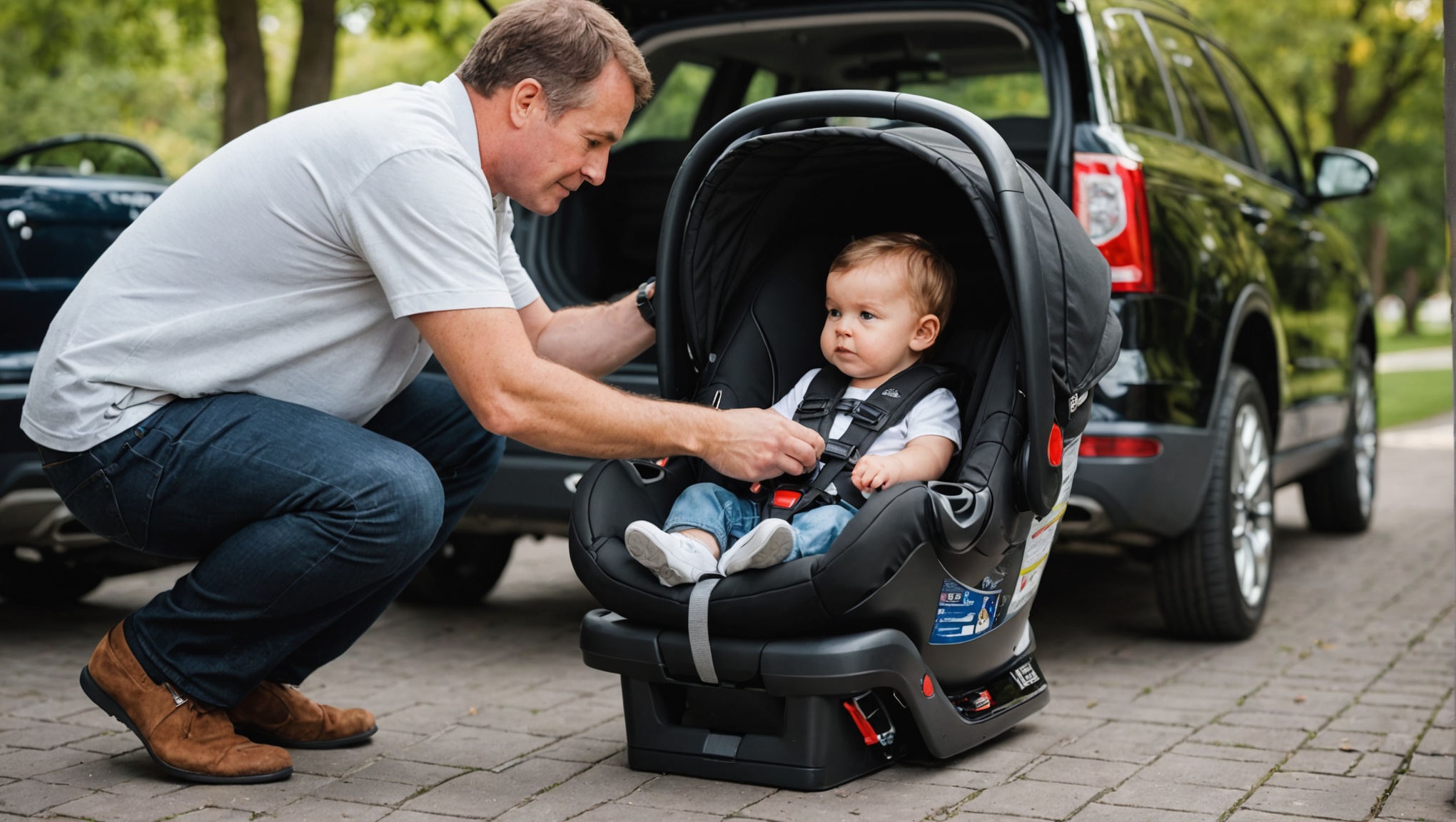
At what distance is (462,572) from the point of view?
5266mm

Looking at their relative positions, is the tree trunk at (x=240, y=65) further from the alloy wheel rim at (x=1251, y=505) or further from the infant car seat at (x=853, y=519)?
the alloy wheel rim at (x=1251, y=505)

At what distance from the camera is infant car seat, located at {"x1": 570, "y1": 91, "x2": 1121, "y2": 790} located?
2.78 meters

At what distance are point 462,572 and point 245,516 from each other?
235 cm

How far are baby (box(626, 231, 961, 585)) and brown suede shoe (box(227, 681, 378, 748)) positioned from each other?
918mm

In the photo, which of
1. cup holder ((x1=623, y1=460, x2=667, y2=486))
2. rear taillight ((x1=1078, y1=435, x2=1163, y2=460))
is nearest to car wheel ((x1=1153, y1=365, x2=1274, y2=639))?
rear taillight ((x1=1078, y1=435, x2=1163, y2=460))

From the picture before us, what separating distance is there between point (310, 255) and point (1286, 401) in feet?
11.1

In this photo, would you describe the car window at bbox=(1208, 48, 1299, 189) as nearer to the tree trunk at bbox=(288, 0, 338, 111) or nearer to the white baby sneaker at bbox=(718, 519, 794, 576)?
the white baby sneaker at bbox=(718, 519, 794, 576)

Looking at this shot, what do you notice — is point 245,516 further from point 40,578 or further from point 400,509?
point 40,578

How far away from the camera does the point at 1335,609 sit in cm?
514

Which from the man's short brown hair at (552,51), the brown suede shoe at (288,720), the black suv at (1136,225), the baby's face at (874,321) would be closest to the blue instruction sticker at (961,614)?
the baby's face at (874,321)

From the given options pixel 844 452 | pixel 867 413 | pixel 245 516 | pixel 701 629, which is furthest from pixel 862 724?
pixel 245 516

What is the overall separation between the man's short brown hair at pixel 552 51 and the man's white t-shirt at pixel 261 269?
106 millimetres

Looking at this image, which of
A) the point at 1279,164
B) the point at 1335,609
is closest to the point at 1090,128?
the point at 1335,609

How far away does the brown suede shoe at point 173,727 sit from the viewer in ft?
9.75
